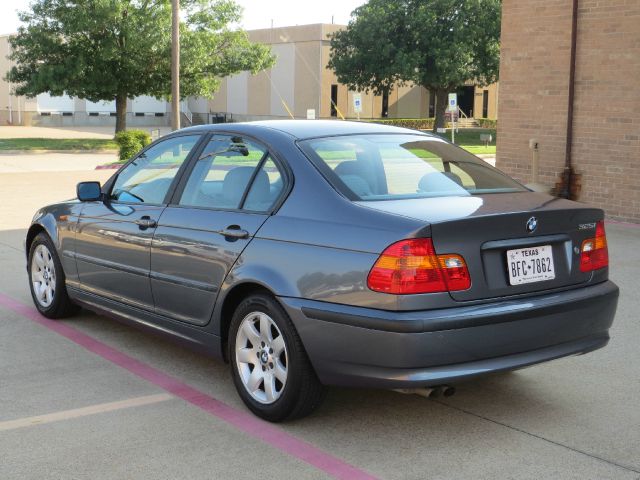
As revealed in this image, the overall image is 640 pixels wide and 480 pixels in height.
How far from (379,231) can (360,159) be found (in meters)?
0.97

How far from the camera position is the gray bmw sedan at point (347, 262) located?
13.4 ft

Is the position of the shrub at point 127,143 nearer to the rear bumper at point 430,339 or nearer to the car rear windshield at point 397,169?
the car rear windshield at point 397,169

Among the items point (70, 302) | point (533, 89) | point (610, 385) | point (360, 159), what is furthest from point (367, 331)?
point (533, 89)

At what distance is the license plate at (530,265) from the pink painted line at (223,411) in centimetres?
122

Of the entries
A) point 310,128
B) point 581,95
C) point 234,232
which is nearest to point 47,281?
point 234,232

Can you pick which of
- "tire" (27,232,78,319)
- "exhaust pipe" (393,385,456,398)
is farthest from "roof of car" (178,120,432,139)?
"tire" (27,232,78,319)

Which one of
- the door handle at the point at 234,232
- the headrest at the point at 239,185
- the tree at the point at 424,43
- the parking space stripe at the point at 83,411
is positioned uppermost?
the tree at the point at 424,43

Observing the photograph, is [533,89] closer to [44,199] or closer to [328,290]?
[44,199]

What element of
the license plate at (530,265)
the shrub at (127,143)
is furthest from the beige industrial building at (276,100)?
the license plate at (530,265)

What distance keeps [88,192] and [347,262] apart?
2.67m

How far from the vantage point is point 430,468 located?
404 centimetres

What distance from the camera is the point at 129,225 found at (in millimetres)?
5730

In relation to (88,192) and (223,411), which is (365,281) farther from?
(88,192)

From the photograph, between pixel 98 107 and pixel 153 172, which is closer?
pixel 153 172
